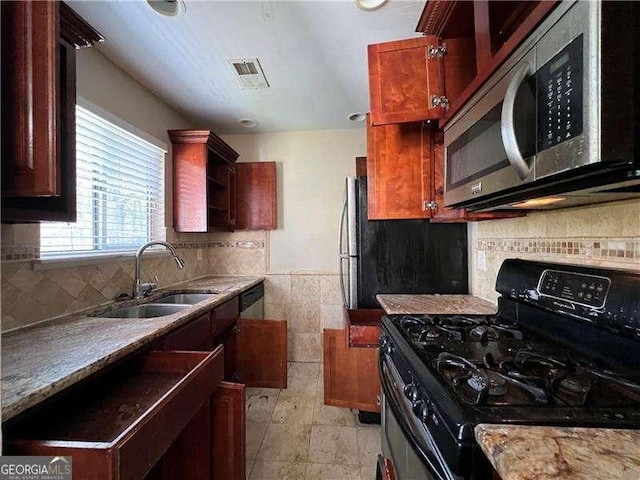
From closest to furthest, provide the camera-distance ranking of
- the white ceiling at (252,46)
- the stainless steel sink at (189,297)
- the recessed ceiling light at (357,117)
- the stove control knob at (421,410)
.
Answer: the stove control knob at (421,410)
the white ceiling at (252,46)
the stainless steel sink at (189,297)
the recessed ceiling light at (357,117)

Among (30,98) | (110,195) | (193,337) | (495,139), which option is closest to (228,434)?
(193,337)

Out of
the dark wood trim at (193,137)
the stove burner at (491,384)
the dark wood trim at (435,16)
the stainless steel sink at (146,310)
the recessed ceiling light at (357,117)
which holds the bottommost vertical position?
the stainless steel sink at (146,310)

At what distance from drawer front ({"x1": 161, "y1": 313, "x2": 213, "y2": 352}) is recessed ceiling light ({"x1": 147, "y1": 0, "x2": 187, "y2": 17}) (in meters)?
1.58

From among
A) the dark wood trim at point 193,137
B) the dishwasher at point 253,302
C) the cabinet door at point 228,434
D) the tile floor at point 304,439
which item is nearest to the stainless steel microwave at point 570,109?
the cabinet door at point 228,434

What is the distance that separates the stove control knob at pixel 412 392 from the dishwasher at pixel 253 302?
1832mm

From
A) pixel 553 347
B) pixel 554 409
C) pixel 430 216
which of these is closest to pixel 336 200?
pixel 430 216

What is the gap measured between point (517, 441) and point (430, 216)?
1.34m

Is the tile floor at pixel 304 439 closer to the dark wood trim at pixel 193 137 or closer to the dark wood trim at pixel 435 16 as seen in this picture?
the dark wood trim at pixel 193 137

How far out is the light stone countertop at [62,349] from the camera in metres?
0.77

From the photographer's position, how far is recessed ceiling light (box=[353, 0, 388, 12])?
4.72 ft

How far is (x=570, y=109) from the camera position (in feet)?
2.03

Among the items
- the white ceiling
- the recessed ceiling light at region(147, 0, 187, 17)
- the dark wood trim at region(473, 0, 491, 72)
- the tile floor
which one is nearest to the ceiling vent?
the white ceiling

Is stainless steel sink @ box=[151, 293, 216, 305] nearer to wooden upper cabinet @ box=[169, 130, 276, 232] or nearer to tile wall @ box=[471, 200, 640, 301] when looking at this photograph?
wooden upper cabinet @ box=[169, 130, 276, 232]

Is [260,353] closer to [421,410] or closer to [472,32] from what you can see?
[421,410]
